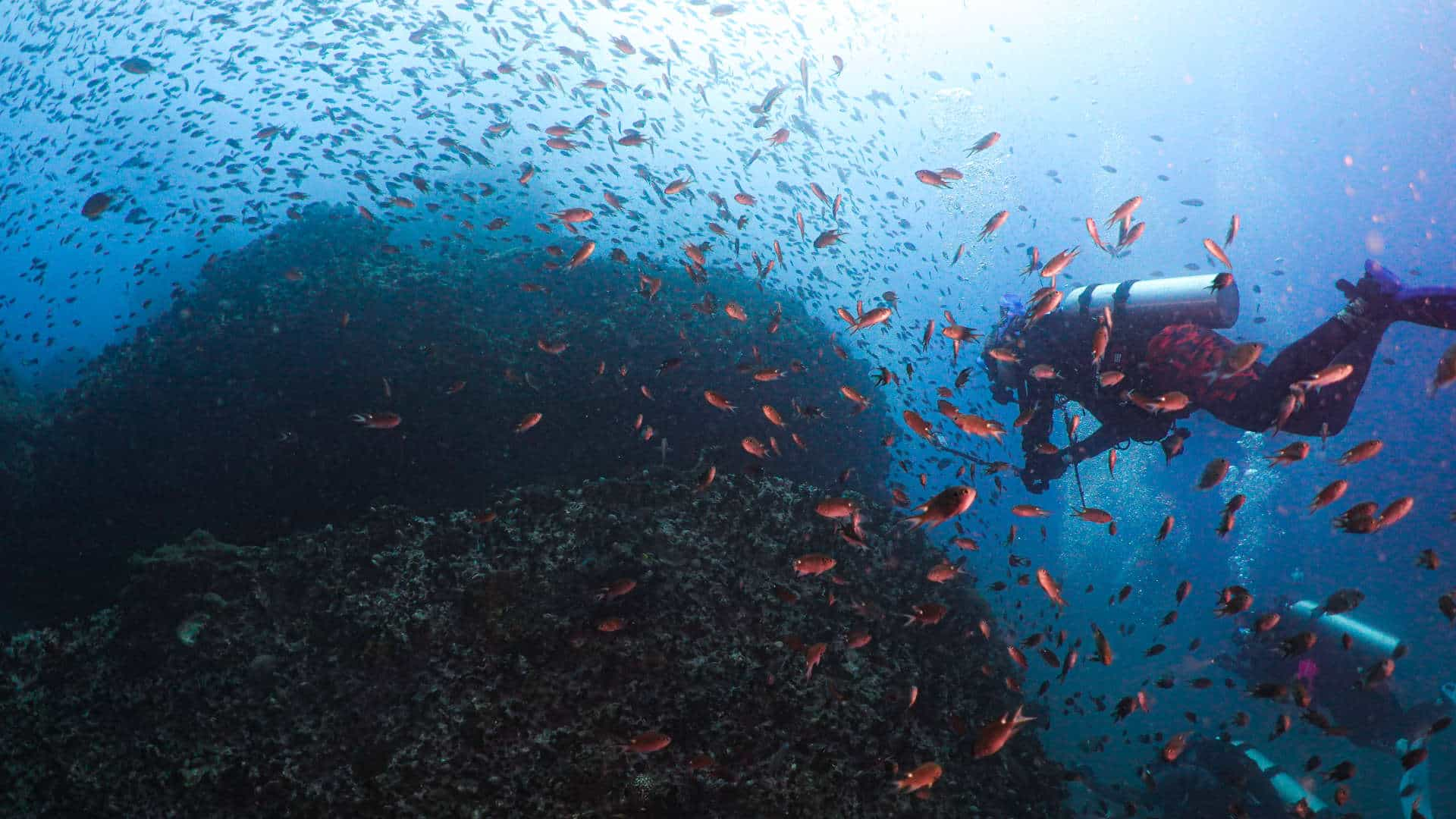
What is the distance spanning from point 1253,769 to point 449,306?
15637mm

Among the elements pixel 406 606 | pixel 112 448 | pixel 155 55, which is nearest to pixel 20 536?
pixel 112 448

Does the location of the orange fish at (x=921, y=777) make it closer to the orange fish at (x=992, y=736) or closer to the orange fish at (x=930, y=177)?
the orange fish at (x=992, y=736)

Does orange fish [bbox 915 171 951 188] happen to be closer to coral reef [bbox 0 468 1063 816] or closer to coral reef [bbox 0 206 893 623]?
coral reef [bbox 0 206 893 623]

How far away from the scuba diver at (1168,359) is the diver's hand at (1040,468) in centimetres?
2

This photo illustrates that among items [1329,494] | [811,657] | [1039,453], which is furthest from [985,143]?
[811,657]

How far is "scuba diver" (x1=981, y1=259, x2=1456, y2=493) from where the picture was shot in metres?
6.55

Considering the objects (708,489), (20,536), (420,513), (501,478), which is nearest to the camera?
(420,513)

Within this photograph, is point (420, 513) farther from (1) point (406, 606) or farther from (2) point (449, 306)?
(2) point (449, 306)

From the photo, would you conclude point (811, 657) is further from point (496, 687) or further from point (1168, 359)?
point (1168, 359)

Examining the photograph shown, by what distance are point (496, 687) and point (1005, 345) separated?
7848 mm

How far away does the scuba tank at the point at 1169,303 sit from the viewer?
7.41 metres

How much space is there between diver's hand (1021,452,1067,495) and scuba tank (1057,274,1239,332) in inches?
86.9

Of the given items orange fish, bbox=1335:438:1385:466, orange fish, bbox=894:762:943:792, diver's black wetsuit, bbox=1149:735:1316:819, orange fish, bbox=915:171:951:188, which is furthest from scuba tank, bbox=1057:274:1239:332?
→ orange fish, bbox=894:762:943:792

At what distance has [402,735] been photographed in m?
4.12
